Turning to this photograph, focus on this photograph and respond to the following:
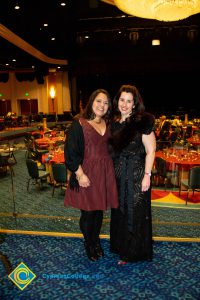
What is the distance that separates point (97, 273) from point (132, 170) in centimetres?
95

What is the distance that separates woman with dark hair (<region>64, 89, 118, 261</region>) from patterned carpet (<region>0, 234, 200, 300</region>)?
37cm

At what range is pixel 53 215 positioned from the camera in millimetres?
4512

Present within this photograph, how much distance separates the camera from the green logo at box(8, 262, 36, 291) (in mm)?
2375

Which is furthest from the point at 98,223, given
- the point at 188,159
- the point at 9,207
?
the point at 188,159

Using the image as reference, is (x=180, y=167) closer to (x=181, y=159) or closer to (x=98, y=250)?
(x=181, y=159)

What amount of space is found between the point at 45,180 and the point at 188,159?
10.5 feet

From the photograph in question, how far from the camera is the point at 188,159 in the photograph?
578 centimetres

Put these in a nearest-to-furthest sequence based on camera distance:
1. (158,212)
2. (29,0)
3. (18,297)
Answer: (18,297) → (158,212) → (29,0)

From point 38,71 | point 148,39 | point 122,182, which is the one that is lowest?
point 122,182

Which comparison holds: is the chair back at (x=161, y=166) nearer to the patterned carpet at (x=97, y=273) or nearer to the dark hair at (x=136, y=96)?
the patterned carpet at (x=97, y=273)

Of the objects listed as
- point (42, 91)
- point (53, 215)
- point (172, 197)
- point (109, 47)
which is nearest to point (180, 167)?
point (172, 197)

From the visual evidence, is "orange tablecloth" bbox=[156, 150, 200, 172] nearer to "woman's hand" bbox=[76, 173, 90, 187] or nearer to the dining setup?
the dining setup

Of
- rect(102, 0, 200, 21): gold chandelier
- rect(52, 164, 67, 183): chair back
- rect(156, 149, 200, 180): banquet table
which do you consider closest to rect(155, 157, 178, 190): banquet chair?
rect(156, 149, 200, 180): banquet table

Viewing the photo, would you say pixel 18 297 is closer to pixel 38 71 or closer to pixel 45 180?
pixel 45 180
